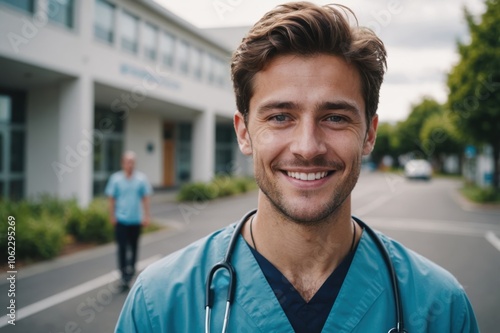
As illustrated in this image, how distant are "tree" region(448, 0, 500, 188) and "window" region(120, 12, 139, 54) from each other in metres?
14.2

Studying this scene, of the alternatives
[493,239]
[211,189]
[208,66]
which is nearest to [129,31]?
[208,66]

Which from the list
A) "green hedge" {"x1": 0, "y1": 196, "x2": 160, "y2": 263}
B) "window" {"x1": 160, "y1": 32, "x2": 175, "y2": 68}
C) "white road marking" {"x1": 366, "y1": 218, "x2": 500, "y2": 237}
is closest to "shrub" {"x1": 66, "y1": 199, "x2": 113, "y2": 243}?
"green hedge" {"x1": 0, "y1": 196, "x2": 160, "y2": 263}

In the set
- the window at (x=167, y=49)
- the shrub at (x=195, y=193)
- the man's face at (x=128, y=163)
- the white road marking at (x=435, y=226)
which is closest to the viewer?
the man's face at (x=128, y=163)

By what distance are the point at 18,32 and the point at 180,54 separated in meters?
10.2

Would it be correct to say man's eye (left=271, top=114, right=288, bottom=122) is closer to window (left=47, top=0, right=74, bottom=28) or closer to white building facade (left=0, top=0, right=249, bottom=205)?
white building facade (left=0, top=0, right=249, bottom=205)

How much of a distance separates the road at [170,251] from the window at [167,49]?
25.4ft

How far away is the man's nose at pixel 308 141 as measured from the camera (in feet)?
5.17

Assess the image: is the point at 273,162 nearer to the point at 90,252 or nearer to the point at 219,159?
the point at 90,252

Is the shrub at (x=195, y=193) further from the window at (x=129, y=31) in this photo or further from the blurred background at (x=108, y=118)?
the window at (x=129, y=31)

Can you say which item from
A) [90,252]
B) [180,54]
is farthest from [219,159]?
[90,252]

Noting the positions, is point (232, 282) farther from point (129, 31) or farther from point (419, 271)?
point (129, 31)

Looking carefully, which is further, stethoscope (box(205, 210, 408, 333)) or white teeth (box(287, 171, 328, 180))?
white teeth (box(287, 171, 328, 180))

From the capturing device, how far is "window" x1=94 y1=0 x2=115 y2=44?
48.7 ft
